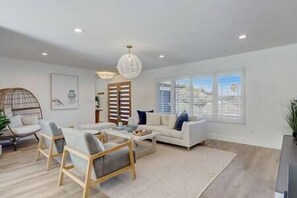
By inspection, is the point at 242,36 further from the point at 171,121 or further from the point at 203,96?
the point at 171,121

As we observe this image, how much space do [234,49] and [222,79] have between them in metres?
1.07

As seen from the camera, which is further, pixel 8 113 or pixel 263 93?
pixel 8 113

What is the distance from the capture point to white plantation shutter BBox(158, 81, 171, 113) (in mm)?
6633

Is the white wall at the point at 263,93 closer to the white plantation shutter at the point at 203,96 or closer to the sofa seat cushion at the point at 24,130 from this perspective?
the white plantation shutter at the point at 203,96

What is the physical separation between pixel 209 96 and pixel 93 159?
4.27 m

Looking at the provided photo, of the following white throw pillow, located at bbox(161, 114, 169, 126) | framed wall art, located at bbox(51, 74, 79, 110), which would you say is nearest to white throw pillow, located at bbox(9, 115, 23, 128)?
framed wall art, located at bbox(51, 74, 79, 110)

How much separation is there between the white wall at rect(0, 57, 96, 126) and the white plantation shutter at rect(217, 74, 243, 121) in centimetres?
502

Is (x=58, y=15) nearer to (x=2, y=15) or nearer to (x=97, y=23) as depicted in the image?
(x=97, y=23)

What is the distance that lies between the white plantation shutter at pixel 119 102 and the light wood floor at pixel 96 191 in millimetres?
4744

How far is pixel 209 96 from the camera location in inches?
216

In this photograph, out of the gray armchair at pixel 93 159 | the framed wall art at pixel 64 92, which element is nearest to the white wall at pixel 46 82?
the framed wall art at pixel 64 92

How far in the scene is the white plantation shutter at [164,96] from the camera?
6.63 metres

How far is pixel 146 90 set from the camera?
7402mm

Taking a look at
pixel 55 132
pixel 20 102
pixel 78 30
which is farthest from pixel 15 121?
pixel 78 30
